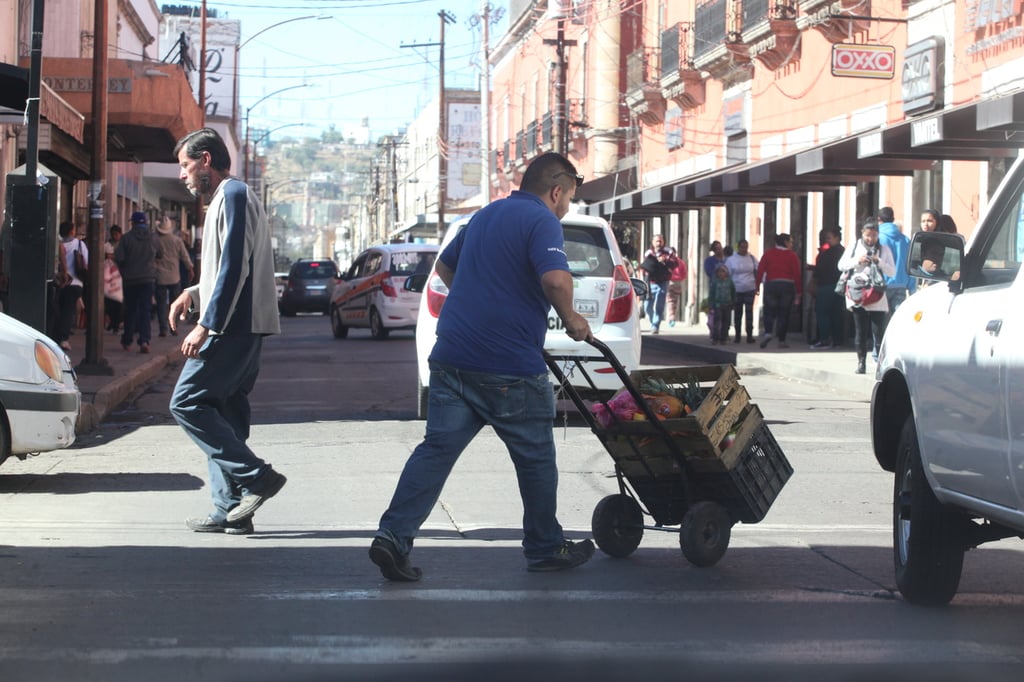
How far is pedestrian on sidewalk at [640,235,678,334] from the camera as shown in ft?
89.5

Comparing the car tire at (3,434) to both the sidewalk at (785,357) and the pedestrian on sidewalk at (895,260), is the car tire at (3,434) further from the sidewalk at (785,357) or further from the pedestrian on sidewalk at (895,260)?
the pedestrian on sidewalk at (895,260)

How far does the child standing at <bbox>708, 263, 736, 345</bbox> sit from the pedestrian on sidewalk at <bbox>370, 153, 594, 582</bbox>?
58.4ft

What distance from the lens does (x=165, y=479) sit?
9.20 metres

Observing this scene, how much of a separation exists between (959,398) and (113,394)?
9.96 meters

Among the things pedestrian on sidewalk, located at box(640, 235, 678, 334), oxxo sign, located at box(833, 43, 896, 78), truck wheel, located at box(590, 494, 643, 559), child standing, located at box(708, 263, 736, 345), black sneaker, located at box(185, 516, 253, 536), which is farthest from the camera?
pedestrian on sidewalk, located at box(640, 235, 678, 334)

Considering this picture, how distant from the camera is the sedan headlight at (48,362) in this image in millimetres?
8723

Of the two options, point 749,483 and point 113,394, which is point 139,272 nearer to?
point 113,394

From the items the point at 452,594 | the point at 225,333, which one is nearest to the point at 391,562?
the point at 452,594

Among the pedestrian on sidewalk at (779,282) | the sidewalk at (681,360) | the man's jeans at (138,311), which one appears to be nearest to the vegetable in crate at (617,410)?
the sidewalk at (681,360)

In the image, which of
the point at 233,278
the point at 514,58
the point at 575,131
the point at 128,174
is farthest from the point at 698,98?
the point at 233,278

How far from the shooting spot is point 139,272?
63.6 feet

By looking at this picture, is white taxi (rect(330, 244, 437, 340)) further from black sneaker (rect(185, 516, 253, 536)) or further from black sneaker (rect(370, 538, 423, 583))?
black sneaker (rect(370, 538, 423, 583))

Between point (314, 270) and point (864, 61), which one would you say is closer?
point (864, 61)

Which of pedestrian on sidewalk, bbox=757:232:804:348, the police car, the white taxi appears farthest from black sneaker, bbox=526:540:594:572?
the white taxi
